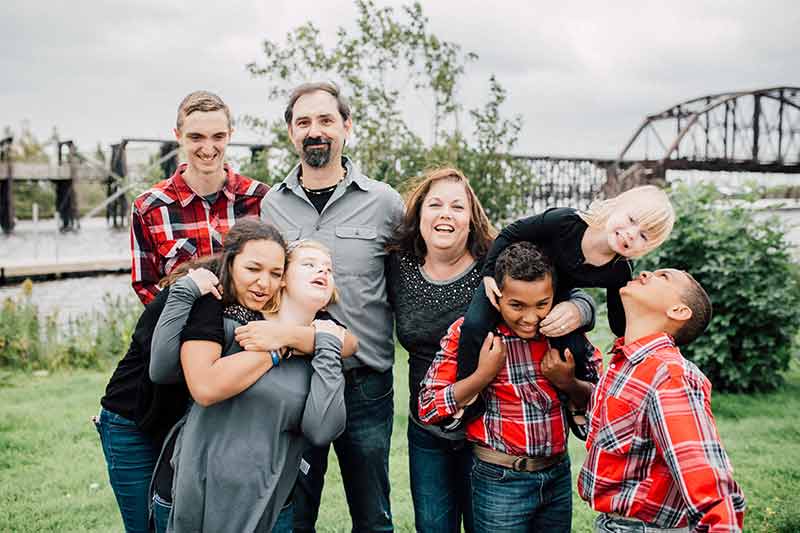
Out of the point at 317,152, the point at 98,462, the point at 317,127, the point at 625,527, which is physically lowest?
the point at 98,462

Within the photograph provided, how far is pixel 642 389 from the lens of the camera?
2086 mm

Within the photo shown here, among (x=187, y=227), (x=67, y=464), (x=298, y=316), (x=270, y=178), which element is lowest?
(x=67, y=464)

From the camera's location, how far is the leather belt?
254cm

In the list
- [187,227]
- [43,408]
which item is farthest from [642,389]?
[43,408]

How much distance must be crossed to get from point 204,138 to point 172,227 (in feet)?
1.35

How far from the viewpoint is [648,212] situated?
2504 mm

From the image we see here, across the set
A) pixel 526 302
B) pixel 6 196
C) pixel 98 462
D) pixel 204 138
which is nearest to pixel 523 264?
pixel 526 302

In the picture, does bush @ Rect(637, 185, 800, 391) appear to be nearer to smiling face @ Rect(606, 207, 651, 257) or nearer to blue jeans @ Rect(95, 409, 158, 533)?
smiling face @ Rect(606, 207, 651, 257)

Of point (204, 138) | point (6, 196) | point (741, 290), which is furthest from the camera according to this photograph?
point (6, 196)

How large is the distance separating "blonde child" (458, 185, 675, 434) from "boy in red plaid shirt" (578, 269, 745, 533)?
0.23 meters

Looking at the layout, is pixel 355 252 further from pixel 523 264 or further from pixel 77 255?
pixel 77 255

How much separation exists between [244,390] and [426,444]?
91cm

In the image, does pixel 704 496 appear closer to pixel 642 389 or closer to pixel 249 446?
pixel 642 389

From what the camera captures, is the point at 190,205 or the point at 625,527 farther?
the point at 190,205
